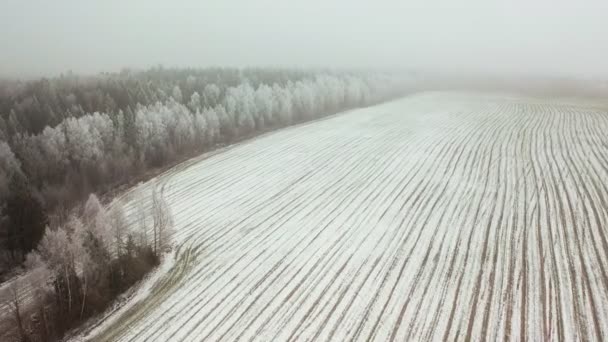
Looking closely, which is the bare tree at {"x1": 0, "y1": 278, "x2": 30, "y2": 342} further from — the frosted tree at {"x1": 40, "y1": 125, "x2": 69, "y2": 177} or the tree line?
the frosted tree at {"x1": 40, "y1": 125, "x2": 69, "y2": 177}

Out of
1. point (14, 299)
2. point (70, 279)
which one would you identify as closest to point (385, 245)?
point (70, 279)

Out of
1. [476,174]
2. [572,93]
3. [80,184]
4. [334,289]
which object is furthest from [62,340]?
[572,93]

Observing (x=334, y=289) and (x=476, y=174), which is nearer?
(x=334, y=289)

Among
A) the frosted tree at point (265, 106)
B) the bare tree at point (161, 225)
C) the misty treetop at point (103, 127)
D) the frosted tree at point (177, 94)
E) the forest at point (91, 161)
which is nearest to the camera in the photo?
the forest at point (91, 161)

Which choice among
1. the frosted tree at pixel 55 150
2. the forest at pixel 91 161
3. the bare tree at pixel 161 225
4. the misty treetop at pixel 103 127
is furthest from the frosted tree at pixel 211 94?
the bare tree at pixel 161 225

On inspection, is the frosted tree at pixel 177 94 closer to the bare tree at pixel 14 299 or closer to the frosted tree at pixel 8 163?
the frosted tree at pixel 8 163

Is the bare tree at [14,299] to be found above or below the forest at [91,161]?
below

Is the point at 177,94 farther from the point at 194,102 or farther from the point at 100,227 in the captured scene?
the point at 100,227

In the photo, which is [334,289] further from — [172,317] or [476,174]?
[476,174]
